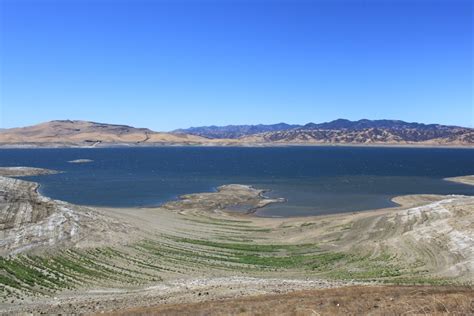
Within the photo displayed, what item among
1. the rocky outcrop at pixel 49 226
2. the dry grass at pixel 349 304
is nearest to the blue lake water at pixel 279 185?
the rocky outcrop at pixel 49 226

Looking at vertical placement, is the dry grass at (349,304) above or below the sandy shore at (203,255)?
above

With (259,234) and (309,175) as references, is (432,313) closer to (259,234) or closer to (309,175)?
(259,234)

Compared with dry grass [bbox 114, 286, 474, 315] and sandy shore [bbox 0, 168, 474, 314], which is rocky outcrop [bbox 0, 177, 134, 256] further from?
dry grass [bbox 114, 286, 474, 315]

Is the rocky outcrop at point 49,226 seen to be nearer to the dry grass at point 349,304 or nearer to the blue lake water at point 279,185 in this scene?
the dry grass at point 349,304

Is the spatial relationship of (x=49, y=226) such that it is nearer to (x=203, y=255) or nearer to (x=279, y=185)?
(x=203, y=255)

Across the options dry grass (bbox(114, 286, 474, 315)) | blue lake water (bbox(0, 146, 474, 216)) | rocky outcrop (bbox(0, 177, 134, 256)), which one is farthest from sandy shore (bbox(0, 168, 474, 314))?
blue lake water (bbox(0, 146, 474, 216))

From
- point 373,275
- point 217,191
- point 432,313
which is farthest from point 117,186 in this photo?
point 432,313

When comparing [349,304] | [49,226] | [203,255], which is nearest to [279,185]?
[203,255]
